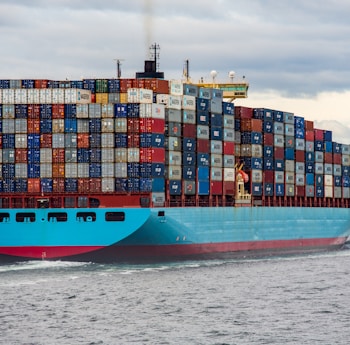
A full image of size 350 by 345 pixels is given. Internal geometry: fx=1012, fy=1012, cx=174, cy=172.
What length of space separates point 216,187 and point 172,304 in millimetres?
32033

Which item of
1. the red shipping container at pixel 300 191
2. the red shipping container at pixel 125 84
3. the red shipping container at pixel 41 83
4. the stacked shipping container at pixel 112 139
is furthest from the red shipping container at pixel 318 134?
the red shipping container at pixel 41 83

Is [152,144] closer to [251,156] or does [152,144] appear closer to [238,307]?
[251,156]

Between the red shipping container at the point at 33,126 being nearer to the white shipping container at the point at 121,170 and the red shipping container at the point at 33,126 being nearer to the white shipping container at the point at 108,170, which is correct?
the white shipping container at the point at 108,170

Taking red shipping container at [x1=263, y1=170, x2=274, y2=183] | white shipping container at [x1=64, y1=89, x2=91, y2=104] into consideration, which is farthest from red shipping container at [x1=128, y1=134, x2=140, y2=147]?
red shipping container at [x1=263, y1=170, x2=274, y2=183]

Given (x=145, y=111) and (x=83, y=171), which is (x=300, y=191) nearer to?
(x=145, y=111)

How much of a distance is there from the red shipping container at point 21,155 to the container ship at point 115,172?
0.11 meters

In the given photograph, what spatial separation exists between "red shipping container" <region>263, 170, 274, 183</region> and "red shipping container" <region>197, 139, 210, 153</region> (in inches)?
429

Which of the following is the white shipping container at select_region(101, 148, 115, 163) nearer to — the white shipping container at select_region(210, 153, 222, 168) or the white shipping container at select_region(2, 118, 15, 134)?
the white shipping container at select_region(2, 118, 15, 134)

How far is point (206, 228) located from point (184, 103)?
1091 centimetres

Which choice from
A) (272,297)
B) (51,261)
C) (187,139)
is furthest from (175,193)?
(272,297)

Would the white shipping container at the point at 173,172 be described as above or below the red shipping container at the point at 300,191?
above

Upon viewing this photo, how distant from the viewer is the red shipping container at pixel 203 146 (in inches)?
3440

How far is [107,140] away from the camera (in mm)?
80500

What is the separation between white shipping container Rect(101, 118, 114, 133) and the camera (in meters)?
80.6
